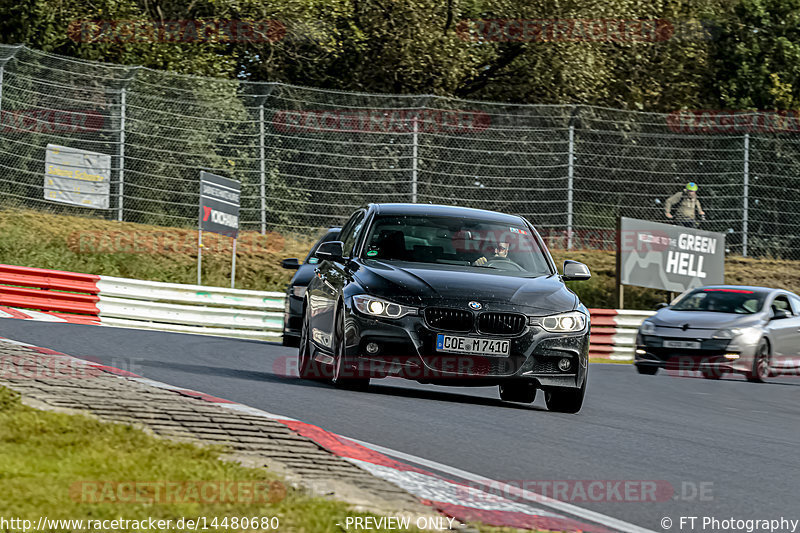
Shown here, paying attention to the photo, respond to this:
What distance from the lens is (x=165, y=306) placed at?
73.8 feet

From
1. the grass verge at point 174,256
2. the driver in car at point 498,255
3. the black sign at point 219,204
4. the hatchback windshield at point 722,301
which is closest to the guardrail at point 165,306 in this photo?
the black sign at point 219,204

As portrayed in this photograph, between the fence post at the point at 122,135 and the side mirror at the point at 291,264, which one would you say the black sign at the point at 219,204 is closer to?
the fence post at the point at 122,135

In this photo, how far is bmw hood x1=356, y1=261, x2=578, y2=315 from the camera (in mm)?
9984

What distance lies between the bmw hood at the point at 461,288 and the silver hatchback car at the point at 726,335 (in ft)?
26.6

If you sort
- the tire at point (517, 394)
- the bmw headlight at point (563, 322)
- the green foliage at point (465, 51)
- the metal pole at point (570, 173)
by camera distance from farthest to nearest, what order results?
the green foliage at point (465, 51), the metal pole at point (570, 173), the tire at point (517, 394), the bmw headlight at point (563, 322)

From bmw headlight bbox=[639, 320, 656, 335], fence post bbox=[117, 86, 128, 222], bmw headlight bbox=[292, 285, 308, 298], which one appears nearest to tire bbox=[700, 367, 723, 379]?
bmw headlight bbox=[639, 320, 656, 335]

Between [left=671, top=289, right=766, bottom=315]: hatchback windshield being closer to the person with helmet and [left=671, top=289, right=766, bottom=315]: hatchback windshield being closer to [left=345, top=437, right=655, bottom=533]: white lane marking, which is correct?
the person with helmet

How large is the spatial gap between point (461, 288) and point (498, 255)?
1160 mm

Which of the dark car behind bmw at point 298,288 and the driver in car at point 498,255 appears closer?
the driver in car at point 498,255

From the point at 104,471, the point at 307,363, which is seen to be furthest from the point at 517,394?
the point at 104,471

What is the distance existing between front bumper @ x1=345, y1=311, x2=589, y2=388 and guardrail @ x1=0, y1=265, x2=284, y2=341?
11500 millimetres

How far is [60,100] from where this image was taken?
25188 millimetres

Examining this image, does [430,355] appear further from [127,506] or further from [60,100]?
[60,100]

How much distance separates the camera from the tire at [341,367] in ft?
33.7
